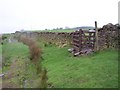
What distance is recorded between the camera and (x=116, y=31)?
68.6 feet

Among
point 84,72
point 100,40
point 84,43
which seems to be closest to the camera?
point 84,72

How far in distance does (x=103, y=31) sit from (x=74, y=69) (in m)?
6.32

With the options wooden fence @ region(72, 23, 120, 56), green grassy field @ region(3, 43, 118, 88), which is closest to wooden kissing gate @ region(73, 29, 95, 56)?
wooden fence @ region(72, 23, 120, 56)

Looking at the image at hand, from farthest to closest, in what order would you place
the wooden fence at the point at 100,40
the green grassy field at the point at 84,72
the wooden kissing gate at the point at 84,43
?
the wooden kissing gate at the point at 84,43
the wooden fence at the point at 100,40
the green grassy field at the point at 84,72

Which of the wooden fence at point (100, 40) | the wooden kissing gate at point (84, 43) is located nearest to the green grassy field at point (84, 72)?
the wooden fence at point (100, 40)

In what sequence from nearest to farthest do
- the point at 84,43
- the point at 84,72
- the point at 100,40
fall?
the point at 84,72
the point at 100,40
the point at 84,43

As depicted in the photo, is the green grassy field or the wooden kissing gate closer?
the green grassy field

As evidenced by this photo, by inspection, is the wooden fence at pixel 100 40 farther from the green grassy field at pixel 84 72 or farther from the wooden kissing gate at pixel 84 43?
the green grassy field at pixel 84 72

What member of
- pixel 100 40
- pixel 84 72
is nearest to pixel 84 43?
pixel 100 40

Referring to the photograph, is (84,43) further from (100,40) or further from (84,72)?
(84,72)

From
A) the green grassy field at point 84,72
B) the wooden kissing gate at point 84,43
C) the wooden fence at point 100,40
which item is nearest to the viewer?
the green grassy field at point 84,72

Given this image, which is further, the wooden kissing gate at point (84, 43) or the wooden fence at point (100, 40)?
the wooden kissing gate at point (84, 43)

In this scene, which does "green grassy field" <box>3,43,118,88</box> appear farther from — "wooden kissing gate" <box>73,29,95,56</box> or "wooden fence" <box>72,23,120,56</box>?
"wooden kissing gate" <box>73,29,95,56</box>

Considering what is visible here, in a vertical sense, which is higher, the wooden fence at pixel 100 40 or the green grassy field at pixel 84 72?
the wooden fence at pixel 100 40
